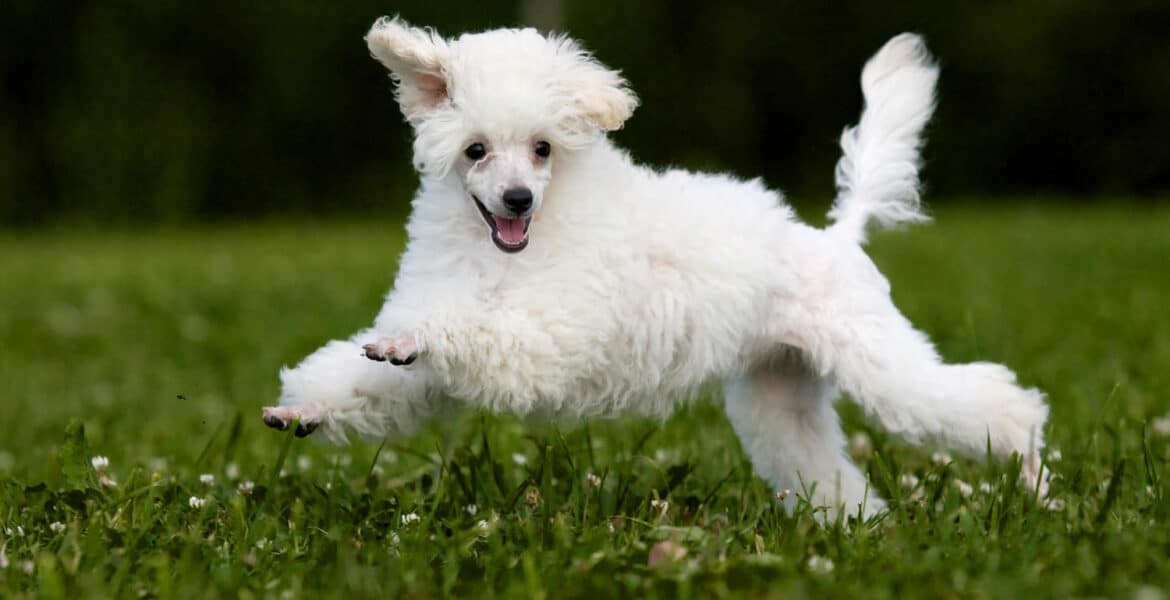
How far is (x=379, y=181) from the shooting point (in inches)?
1057

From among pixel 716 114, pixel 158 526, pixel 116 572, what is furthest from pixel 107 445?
pixel 716 114

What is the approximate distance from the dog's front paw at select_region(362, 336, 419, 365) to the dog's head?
0.41 metres

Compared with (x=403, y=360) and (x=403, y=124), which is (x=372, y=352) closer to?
(x=403, y=360)

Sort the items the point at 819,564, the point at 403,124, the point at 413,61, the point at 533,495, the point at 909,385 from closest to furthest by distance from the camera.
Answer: the point at 819,564 → the point at 413,61 → the point at 909,385 → the point at 533,495 → the point at 403,124

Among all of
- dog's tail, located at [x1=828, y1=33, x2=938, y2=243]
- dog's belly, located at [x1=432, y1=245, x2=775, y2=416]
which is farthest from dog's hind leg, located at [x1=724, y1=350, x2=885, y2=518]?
dog's tail, located at [x1=828, y1=33, x2=938, y2=243]

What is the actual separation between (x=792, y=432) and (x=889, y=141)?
114cm

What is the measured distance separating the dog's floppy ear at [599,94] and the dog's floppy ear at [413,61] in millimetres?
383

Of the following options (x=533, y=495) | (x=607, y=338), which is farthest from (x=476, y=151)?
(x=533, y=495)

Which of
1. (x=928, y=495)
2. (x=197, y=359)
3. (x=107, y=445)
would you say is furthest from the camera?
(x=197, y=359)

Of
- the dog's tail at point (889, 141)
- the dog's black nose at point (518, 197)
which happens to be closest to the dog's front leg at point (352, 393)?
the dog's black nose at point (518, 197)

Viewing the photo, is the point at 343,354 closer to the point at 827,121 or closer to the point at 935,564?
the point at 935,564

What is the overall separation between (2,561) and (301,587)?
0.85 m

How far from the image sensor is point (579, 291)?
160 inches

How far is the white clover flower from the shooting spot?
3.43 m
